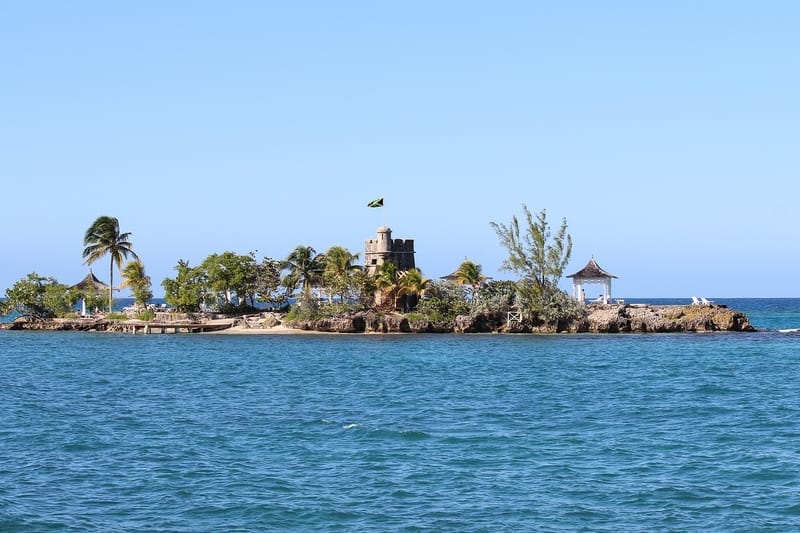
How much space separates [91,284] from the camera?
347 ft

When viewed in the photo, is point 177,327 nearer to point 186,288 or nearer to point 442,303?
point 186,288

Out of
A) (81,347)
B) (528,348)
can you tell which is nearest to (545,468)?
(528,348)

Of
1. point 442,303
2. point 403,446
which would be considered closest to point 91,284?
point 442,303

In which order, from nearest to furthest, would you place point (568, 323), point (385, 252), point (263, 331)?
1. point (568, 323)
2. point (263, 331)
3. point (385, 252)

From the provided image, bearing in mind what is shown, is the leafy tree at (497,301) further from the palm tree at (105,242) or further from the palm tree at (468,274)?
the palm tree at (105,242)

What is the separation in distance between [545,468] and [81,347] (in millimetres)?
54479

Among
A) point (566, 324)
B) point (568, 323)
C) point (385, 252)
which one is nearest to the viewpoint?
point (568, 323)

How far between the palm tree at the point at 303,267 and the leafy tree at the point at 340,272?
3.46 m

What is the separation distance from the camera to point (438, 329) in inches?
3302

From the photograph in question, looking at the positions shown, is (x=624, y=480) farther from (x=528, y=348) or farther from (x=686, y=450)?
(x=528, y=348)

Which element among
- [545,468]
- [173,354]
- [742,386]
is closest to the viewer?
[545,468]

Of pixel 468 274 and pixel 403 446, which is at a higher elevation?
pixel 468 274

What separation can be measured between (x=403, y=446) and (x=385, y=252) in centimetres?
6244

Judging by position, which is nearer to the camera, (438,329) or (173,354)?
(173,354)
